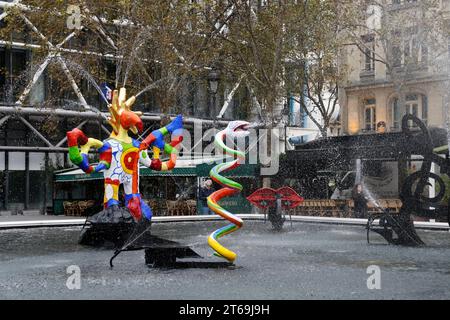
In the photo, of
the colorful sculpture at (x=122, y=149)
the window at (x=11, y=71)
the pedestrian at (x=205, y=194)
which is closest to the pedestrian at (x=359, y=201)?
the pedestrian at (x=205, y=194)

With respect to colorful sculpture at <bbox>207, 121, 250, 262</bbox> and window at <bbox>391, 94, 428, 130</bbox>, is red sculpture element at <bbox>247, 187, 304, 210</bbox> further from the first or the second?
window at <bbox>391, 94, 428, 130</bbox>

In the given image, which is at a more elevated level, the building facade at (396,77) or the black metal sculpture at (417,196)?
the building facade at (396,77)

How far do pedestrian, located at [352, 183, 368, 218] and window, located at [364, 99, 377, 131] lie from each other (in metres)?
20.9

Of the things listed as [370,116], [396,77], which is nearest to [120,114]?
[396,77]

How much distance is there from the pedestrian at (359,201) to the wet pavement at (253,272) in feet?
22.2

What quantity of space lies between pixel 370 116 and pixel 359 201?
22.2 m

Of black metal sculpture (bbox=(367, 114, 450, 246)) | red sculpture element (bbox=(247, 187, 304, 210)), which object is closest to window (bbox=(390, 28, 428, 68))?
red sculpture element (bbox=(247, 187, 304, 210))

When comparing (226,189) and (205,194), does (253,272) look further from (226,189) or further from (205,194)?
(205,194)

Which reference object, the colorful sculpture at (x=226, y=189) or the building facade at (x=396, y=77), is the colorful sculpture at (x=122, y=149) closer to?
the colorful sculpture at (x=226, y=189)

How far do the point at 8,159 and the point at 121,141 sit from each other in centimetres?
2306

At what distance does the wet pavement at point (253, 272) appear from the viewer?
905 cm

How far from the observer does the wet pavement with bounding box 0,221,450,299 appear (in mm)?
9055

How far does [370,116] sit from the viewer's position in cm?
4609
